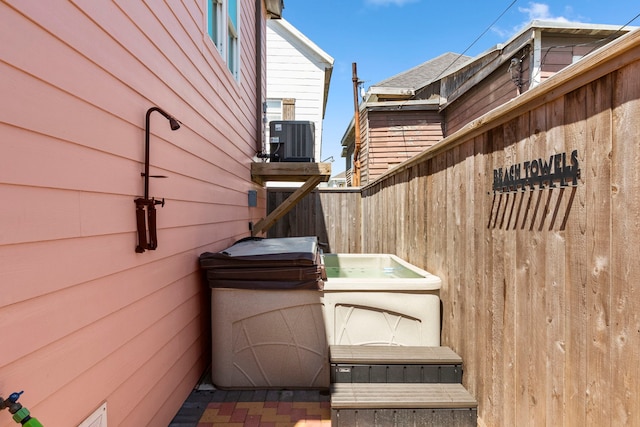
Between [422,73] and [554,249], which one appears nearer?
[554,249]

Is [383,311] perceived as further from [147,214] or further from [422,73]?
[422,73]

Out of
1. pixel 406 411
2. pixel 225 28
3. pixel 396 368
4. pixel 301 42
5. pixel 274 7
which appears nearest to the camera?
pixel 406 411

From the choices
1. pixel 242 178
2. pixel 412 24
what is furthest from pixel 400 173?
pixel 412 24

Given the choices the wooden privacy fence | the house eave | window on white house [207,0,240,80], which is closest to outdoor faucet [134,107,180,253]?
the wooden privacy fence

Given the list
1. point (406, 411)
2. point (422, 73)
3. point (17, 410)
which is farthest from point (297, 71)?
point (17, 410)

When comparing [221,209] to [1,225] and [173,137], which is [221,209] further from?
[1,225]

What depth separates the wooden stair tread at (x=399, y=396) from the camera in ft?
7.13

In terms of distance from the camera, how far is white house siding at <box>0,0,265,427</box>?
108cm

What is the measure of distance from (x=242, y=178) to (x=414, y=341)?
281 centimetres

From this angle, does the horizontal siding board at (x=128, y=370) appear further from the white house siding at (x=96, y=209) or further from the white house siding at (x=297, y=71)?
the white house siding at (x=297, y=71)

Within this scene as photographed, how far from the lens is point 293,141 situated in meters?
5.36

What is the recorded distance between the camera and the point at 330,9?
13.8m

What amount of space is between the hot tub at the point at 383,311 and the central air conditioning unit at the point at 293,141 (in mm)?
2846

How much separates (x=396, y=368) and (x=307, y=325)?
70cm
